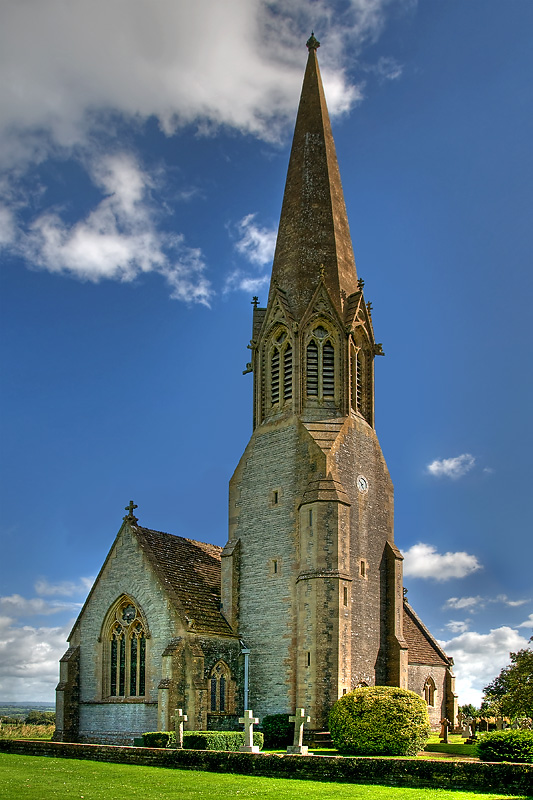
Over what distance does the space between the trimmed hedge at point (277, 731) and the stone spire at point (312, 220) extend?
18.7m

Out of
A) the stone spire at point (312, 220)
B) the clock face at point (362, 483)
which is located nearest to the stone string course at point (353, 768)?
the clock face at point (362, 483)

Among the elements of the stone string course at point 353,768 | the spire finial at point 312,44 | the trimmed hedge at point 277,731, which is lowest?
the trimmed hedge at point 277,731

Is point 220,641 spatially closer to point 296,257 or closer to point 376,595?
point 376,595

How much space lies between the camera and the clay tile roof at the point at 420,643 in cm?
4472

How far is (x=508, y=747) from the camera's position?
26078mm

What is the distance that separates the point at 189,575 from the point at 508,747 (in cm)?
1763

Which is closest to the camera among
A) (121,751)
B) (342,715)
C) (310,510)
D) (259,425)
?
(121,751)

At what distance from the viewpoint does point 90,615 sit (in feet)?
132

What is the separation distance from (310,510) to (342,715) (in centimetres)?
864

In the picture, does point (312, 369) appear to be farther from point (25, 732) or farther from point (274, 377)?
point (25, 732)

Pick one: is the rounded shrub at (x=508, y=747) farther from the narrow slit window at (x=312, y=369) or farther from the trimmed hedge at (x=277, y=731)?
the narrow slit window at (x=312, y=369)

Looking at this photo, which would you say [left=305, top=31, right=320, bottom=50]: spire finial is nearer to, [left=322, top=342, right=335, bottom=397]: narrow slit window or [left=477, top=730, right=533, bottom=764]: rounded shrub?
[left=322, top=342, right=335, bottom=397]: narrow slit window

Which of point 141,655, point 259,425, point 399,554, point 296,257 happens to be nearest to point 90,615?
point 141,655

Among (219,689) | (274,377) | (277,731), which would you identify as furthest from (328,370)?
(277,731)
